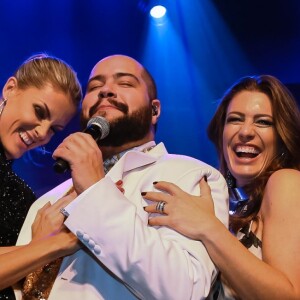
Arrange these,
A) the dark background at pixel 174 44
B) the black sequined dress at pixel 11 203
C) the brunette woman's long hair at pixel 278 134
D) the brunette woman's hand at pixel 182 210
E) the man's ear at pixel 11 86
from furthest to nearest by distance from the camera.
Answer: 1. the dark background at pixel 174 44
2. the man's ear at pixel 11 86
3. the brunette woman's long hair at pixel 278 134
4. the black sequined dress at pixel 11 203
5. the brunette woman's hand at pixel 182 210

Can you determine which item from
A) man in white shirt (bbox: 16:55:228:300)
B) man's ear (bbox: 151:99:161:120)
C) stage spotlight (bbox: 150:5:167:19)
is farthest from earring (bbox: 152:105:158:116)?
stage spotlight (bbox: 150:5:167:19)

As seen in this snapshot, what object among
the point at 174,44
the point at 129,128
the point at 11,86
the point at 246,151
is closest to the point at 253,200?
the point at 246,151

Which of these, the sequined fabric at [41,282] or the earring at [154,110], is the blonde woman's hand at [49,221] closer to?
the sequined fabric at [41,282]

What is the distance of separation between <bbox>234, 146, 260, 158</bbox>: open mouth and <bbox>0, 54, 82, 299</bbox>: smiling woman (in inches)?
31.2

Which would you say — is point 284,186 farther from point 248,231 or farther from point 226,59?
point 226,59

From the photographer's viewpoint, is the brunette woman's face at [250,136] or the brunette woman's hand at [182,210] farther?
the brunette woman's face at [250,136]

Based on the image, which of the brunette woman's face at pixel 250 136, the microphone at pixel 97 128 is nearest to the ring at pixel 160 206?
the microphone at pixel 97 128

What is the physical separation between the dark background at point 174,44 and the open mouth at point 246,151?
1739 millimetres

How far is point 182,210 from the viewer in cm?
139

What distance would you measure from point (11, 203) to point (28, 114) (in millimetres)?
376

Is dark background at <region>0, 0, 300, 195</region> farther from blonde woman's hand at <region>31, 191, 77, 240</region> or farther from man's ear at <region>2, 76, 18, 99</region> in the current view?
blonde woman's hand at <region>31, 191, 77, 240</region>

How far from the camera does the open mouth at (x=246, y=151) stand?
2135mm

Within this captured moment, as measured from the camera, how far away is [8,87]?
2029mm

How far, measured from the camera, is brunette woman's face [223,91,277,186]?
6.93 feet
